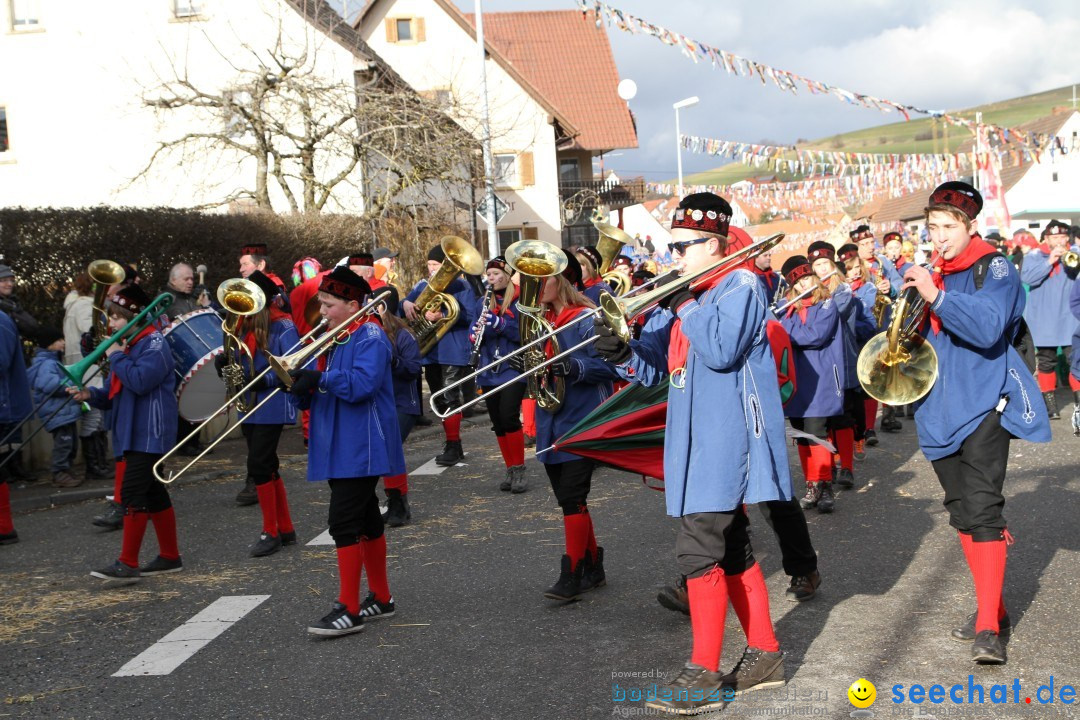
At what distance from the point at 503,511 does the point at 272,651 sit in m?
3.19

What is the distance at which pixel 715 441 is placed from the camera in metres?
4.30

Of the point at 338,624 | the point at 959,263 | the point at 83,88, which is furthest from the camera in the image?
the point at 83,88

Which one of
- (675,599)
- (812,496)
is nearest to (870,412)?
(812,496)

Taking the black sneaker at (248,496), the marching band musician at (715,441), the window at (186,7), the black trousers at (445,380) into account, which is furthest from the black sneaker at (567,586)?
the window at (186,7)

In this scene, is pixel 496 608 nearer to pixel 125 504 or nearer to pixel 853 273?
pixel 125 504

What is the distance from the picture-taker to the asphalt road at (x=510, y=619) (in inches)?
178

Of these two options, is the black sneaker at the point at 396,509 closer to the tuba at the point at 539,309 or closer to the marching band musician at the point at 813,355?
the tuba at the point at 539,309

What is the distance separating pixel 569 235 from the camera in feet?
163

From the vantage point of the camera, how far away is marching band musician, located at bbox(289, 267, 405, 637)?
5418 millimetres

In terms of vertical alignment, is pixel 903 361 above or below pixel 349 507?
above

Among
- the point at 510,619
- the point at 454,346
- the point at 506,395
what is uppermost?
the point at 454,346

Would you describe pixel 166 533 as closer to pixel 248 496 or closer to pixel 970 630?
pixel 248 496

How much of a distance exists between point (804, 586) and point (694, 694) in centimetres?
157

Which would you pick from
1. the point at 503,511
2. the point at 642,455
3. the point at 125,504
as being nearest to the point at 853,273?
the point at 503,511
